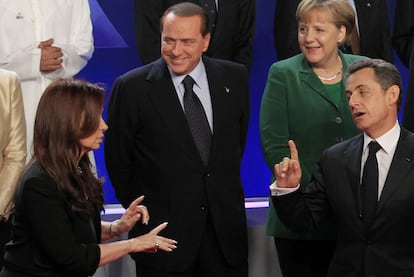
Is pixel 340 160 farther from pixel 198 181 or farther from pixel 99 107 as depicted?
pixel 99 107

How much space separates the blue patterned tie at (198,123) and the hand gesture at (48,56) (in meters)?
0.98

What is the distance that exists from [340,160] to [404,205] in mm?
329

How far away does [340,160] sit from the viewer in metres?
3.59

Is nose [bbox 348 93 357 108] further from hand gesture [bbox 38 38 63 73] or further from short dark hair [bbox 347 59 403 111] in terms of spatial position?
hand gesture [bbox 38 38 63 73]

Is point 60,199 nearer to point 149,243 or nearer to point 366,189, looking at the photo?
point 149,243

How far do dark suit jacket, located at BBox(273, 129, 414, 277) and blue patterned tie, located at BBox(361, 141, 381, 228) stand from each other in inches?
0.9

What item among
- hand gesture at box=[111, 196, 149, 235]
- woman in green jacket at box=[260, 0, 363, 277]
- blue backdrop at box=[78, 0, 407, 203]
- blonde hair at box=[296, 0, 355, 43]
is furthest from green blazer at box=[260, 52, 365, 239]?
blue backdrop at box=[78, 0, 407, 203]

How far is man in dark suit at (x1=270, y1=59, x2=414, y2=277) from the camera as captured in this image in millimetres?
3414

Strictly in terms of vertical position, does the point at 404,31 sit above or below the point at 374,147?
above

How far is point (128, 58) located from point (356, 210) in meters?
2.57

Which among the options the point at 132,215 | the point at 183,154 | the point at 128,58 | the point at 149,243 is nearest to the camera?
the point at 149,243

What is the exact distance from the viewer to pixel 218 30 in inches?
191

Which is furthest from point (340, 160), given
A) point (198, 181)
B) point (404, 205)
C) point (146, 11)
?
point (146, 11)

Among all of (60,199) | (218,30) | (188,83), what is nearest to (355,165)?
(188,83)
